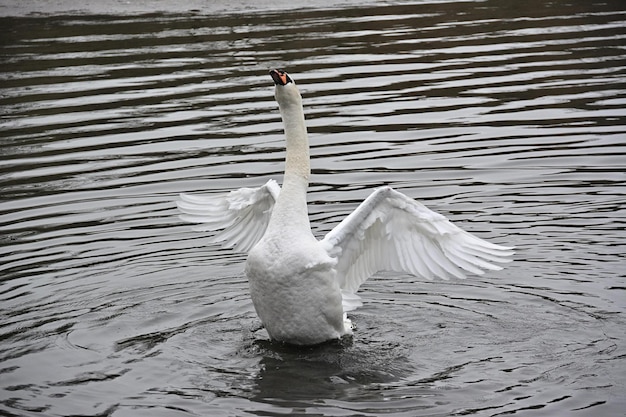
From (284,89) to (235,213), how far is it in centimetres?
179

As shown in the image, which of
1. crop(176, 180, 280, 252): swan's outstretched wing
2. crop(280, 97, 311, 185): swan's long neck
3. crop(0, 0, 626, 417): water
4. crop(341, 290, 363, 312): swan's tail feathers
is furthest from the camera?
crop(176, 180, 280, 252): swan's outstretched wing

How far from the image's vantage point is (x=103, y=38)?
2239 centimetres

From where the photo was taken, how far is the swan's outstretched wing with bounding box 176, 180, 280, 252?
10.2m

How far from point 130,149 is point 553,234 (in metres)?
6.05

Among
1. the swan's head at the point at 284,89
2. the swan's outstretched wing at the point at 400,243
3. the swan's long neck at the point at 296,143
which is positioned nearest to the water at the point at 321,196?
the swan's outstretched wing at the point at 400,243

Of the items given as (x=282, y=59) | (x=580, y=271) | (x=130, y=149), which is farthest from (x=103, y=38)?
(x=580, y=271)

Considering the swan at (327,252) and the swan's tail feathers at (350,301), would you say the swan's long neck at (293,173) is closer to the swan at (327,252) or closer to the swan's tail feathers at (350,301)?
the swan at (327,252)

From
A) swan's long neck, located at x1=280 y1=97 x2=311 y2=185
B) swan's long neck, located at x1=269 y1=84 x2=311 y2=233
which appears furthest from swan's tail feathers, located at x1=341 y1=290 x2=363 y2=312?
swan's long neck, located at x1=280 y1=97 x2=311 y2=185

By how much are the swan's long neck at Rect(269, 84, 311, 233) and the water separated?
103 centimetres

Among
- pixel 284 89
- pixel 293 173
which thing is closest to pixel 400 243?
pixel 293 173

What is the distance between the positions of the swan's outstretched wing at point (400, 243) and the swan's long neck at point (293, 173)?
328mm

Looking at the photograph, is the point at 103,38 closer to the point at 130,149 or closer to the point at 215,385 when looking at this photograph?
the point at 130,149

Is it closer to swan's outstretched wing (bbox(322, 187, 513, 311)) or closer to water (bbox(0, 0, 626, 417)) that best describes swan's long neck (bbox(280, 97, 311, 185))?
swan's outstretched wing (bbox(322, 187, 513, 311))

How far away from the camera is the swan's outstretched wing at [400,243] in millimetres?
8922
